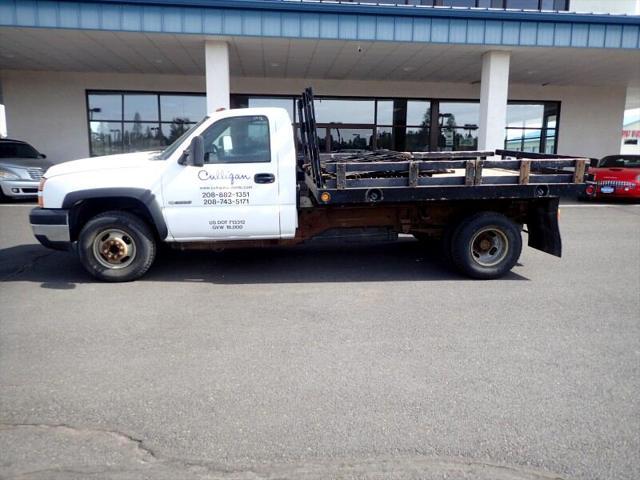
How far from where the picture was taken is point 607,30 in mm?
12430

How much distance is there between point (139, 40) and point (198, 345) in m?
10.5

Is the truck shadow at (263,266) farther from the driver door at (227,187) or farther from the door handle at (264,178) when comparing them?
the door handle at (264,178)

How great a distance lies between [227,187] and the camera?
237 inches

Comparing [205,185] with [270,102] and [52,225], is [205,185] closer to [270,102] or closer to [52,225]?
[52,225]

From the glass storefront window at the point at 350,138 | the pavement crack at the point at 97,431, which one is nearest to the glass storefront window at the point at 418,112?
the glass storefront window at the point at 350,138

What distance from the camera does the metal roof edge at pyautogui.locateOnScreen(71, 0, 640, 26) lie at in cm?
1132

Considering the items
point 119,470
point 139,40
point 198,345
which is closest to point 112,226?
point 198,345

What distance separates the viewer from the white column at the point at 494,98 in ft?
43.5

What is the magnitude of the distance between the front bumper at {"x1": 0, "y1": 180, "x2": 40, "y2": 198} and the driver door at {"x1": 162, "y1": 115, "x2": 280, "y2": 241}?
8726 mm

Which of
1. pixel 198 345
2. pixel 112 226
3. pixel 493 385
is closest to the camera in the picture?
pixel 493 385

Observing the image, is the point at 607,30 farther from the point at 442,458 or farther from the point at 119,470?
the point at 119,470

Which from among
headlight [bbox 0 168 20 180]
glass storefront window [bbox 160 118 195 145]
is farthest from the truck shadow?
glass storefront window [bbox 160 118 195 145]

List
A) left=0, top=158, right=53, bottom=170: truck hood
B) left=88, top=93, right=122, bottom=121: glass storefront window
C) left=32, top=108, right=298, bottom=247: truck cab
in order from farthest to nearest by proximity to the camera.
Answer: left=88, top=93, right=122, bottom=121: glass storefront window
left=0, top=158, right=53, bottom=170: truck hood
left=32, top=108, right=298, bottom=247: truck cab

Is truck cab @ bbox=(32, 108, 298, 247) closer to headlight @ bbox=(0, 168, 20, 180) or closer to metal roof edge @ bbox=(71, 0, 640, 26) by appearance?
metal roof edge @ bbox=(71, 0, 640, 26)
